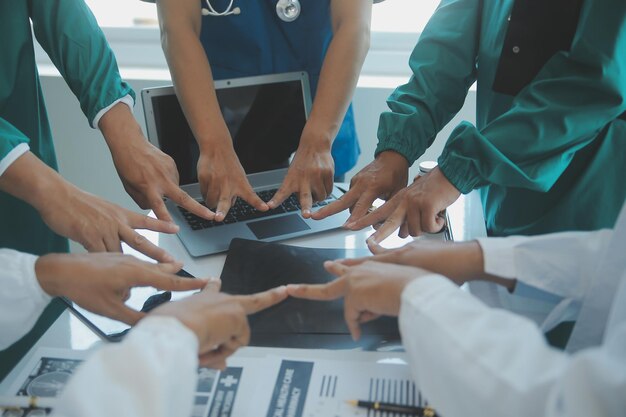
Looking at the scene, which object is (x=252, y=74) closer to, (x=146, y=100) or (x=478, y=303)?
(x=146, y=100)

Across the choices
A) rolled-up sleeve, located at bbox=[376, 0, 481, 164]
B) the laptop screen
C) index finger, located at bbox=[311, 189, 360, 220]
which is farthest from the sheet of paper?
the laptop screen

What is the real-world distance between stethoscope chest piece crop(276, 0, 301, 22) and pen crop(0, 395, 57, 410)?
95cm

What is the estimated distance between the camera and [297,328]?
3.02 feet

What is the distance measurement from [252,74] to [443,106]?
1.61ft

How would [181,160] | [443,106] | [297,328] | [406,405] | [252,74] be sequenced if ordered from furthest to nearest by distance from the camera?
[252,74] → [181,160] → [443,106] → [297,328] → [406,405]

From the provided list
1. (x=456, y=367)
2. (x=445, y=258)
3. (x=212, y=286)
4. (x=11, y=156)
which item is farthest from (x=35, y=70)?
(x=456, y=367)

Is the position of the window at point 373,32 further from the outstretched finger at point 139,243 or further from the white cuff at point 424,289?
the white cuff at point 424,289

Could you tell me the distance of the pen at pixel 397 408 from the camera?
2.47 ft

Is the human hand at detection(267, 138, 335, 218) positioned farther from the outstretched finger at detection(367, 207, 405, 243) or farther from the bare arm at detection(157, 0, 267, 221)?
the outstretched finger at detection(367, 207, 405, 243)

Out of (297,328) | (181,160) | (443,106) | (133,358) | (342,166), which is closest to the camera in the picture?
(133,358)

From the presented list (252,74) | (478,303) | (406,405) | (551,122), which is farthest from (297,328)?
(252,74)

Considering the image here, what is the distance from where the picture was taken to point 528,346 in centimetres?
61

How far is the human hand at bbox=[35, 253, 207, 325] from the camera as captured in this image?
81 centimetres

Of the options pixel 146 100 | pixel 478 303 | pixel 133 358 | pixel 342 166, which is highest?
pixel 342 166
